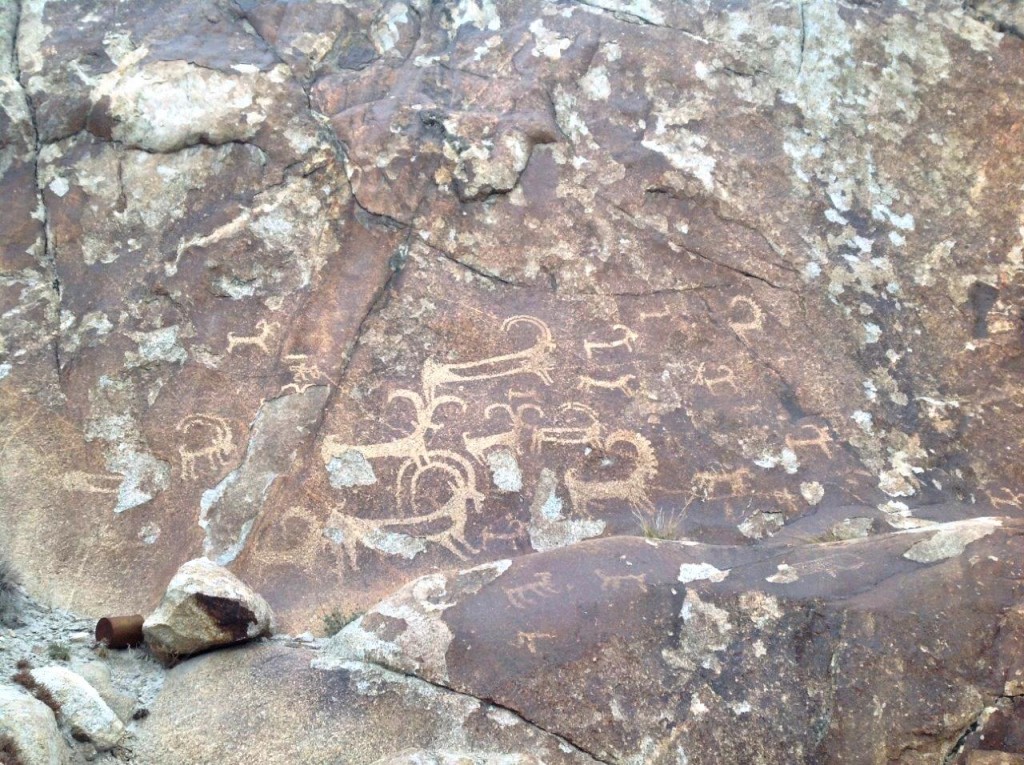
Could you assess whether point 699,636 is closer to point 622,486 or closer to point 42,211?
point 622,486

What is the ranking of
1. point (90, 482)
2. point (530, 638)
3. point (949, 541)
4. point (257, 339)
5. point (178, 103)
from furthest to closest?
point (178, 103) < point (257, 339) < point (90, 482) < point (949, 541) < point (530, 638)

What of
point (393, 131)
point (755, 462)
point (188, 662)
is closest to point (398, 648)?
point (188, 662)

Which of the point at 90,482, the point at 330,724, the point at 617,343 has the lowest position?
the point at 90,482

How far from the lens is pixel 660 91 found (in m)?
5.79

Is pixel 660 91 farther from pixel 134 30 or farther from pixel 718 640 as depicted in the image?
pixel 718 640

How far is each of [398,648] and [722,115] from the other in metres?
3.44

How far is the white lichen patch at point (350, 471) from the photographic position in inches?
192

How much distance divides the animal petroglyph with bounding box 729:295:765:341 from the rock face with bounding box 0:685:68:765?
3489 millimetres

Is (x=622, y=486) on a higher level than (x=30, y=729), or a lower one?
lower

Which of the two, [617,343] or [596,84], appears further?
[596,84]

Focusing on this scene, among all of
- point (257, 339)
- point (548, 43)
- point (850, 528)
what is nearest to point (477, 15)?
point (548, 43)

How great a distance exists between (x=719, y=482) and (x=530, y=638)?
4.96 ft

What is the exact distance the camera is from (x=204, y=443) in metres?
4.93

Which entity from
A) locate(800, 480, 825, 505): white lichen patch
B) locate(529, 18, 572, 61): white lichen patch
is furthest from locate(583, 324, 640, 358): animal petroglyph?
locate(529, 18, 572, 61): white lichen patch
